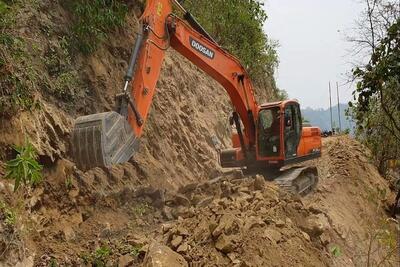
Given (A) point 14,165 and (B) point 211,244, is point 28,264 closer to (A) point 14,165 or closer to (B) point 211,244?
(A) point 14,165

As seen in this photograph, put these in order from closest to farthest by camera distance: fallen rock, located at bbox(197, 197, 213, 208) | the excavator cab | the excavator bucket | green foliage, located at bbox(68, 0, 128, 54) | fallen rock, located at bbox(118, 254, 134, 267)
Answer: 1. fallen rock, located at bbox(118, 254, 134, 267)
2. the excavator bucket
3. fallen rock, located at bbox(197, 197, 213, 208)
4. green foliage, located at bbox(68, 0, 128, 54)
5. the excavator cab

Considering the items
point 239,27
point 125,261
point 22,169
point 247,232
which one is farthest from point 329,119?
point 22,169

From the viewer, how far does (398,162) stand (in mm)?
13648

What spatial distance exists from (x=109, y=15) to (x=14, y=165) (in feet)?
16.8

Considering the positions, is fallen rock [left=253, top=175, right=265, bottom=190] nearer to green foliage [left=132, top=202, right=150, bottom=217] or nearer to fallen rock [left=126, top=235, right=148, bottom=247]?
green foliage [left=132, top=202, right=150, bottom=217]

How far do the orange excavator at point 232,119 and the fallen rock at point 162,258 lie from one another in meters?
1.25

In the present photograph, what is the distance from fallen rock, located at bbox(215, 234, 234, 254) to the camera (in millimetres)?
5184

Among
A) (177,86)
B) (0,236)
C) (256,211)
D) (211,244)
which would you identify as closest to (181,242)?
(211,244)

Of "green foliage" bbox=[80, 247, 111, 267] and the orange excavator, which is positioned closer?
"green foliage" bbox=[80, 247, 111, 267]

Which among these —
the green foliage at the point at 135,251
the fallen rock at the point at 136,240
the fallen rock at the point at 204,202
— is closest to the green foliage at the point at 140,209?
the fallen rock at the point at 204,202

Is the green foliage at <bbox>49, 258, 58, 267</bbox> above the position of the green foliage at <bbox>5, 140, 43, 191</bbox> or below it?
below

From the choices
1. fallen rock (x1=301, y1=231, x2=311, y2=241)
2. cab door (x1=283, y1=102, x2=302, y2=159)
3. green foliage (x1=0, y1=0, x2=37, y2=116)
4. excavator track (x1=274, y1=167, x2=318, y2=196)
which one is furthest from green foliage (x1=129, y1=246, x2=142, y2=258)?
cab door (x1=283, y1=102, x2=302, y2=159)

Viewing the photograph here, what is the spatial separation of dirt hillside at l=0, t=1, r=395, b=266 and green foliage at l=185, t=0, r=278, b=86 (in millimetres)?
6041

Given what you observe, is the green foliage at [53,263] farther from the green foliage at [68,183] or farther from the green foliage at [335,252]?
the green foliage at [335,252]
